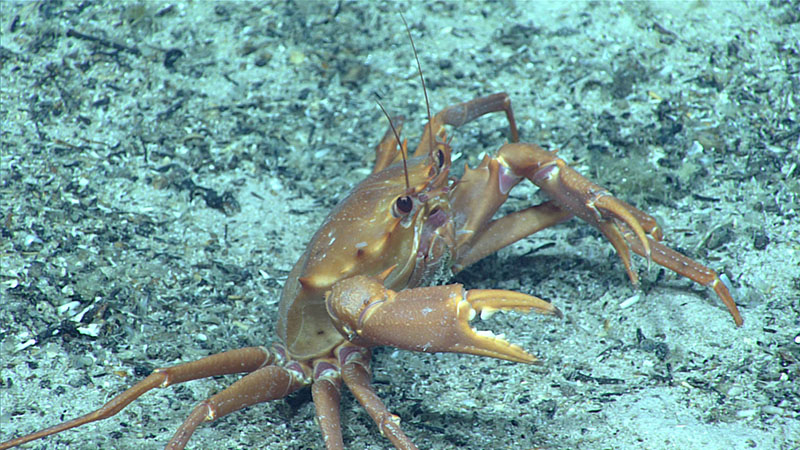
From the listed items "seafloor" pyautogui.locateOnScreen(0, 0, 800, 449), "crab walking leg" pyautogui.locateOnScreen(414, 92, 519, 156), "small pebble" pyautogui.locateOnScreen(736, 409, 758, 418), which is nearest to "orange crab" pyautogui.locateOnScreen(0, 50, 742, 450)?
"seafloor" pyautogui.locateOnScreen(0, 0, 800, 449)

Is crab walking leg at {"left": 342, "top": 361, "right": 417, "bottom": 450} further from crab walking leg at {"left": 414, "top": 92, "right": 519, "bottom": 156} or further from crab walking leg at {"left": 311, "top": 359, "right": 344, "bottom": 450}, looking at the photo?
crab walking leg at {"left": 414, "top": 92, "right": 519, "bottom": 156}

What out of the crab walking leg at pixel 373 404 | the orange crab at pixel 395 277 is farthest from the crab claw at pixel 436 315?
the crab walking leg at pixel 373 404

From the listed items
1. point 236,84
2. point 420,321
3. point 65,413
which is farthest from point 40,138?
point 420,321

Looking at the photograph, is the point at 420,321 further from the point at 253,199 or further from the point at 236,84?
the point at 236,84

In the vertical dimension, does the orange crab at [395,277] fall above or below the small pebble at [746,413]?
above

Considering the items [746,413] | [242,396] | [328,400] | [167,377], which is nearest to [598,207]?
[746,413]

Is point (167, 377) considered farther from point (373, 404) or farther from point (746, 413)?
point (746, 413)

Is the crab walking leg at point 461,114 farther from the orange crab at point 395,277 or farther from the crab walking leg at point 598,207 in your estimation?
the crab walking leg at point 598,207
